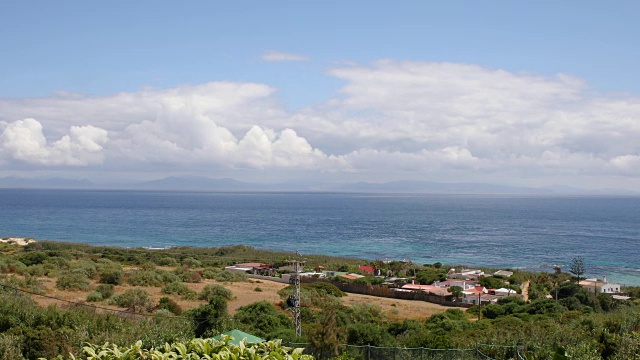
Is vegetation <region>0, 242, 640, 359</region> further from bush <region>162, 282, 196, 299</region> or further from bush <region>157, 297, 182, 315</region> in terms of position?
bush <region>162, 282, 196, 299</region>

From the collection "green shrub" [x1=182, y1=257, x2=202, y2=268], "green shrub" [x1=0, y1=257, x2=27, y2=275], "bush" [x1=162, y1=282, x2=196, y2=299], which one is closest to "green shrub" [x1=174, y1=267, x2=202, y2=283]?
"bush" [x1=162, y1=282, x2=196, y2=299]

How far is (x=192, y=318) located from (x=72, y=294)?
11.4 m

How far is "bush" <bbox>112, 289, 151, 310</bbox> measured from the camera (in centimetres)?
2531

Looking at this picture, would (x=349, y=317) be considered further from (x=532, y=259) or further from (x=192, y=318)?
(x=532, y=259)

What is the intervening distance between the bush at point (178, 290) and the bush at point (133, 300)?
3.66m

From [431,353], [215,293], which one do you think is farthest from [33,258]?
[431,353]

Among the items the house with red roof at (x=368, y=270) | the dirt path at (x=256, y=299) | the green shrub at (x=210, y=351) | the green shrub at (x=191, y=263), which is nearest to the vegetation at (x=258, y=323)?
the green shrub at (x=210, y=351)

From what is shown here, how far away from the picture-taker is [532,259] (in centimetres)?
6494

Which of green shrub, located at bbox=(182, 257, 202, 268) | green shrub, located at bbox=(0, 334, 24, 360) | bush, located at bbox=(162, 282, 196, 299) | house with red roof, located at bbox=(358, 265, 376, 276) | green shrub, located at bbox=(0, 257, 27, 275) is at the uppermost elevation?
green shrub, located at bbox=(0, 334, 24, 360)

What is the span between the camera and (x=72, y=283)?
1144 inches

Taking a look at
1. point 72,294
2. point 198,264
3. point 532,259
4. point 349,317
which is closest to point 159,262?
point 198,264

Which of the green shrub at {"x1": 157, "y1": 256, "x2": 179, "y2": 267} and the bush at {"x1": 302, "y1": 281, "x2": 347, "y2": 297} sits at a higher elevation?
the bush at {"x1": 302, "y1": 281, "x2": 347, "y2": 297}

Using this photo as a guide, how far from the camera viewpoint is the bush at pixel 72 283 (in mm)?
28891

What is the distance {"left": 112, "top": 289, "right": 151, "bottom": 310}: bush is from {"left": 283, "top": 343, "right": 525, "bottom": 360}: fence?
13.4 metres
